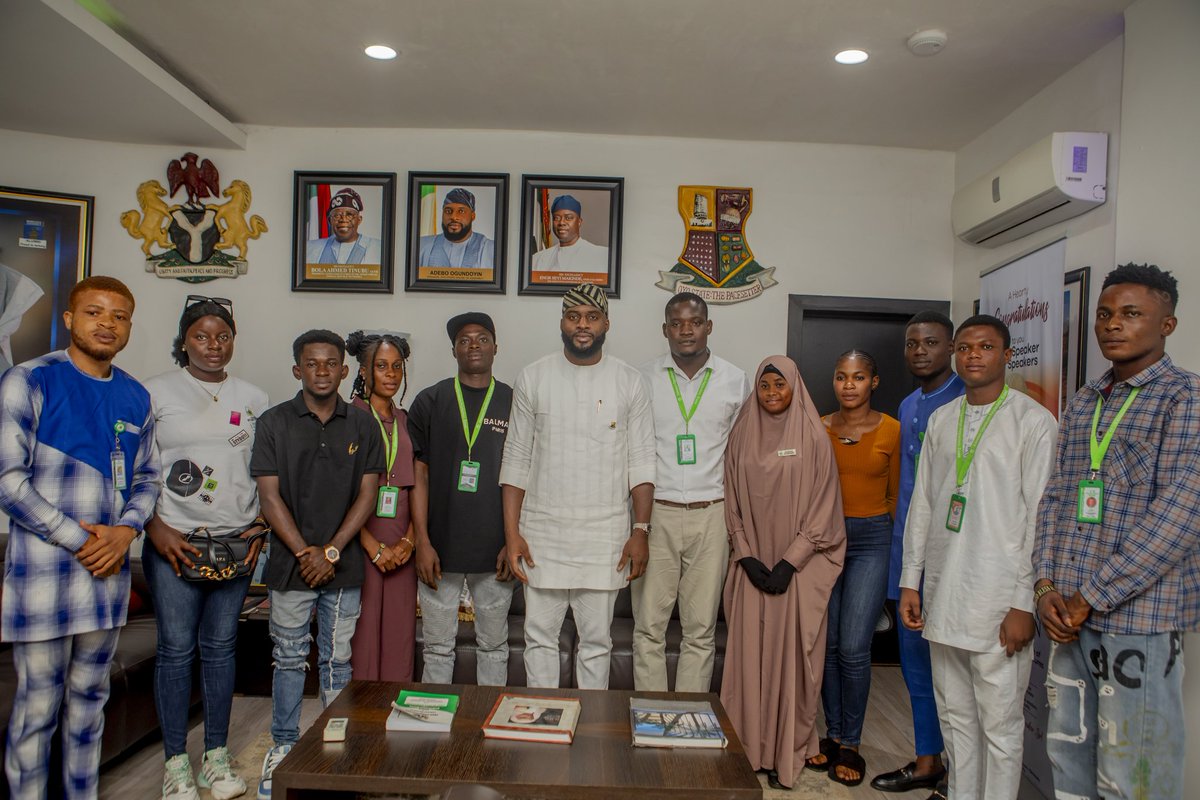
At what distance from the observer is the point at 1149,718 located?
197cm

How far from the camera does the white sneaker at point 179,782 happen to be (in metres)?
2.57

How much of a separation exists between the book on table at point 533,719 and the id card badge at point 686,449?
1.08 meters

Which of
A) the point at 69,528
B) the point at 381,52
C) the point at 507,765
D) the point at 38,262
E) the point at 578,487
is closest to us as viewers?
the point at 507,765

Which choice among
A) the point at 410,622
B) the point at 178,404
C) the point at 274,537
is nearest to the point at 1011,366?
the point at 410,622

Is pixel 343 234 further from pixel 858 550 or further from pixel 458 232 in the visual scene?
pixel 858 550

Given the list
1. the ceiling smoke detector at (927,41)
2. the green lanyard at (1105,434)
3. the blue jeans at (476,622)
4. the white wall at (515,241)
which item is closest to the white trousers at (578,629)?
the blue jeans at (476,622)

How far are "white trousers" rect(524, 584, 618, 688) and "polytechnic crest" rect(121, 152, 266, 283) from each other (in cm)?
287

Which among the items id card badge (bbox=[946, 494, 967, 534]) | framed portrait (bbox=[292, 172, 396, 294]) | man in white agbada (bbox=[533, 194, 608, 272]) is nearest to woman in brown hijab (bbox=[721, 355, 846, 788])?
id card badge (bbox=[946, 494, 967, 534])

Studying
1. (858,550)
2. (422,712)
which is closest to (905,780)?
(858,550)

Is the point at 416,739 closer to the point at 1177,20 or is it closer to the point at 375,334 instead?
the point at 375,334

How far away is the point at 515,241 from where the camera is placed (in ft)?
14.6

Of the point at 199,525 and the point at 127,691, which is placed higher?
the point at 199,525

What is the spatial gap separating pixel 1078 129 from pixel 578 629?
3081 millimetres

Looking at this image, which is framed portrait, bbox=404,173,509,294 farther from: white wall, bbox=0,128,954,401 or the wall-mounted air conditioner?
the wall-mounted air conditioner
